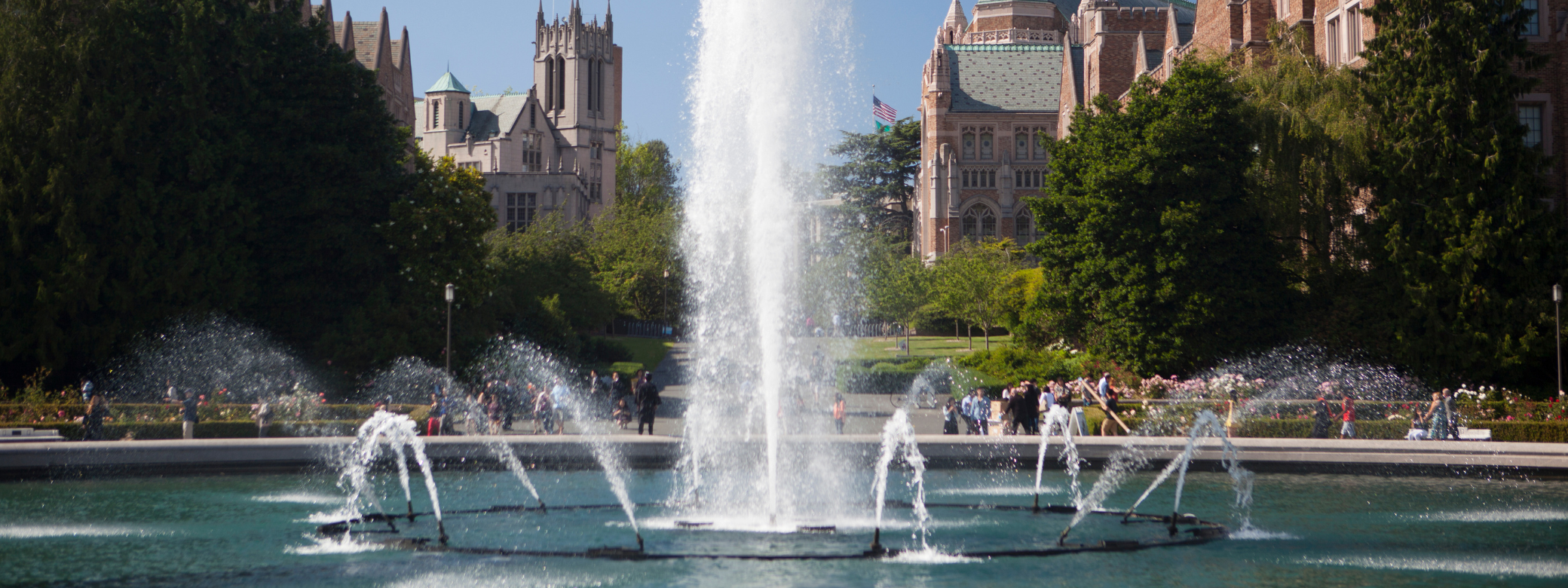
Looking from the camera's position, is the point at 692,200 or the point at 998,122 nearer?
the point at 692,200

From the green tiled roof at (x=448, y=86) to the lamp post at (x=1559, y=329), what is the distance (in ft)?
312

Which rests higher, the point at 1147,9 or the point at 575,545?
the point at 1147,9

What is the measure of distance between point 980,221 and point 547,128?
4131cm

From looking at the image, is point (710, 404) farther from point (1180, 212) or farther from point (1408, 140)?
point (1408, 140)

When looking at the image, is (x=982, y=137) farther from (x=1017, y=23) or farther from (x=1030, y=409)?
(x=1030, y=409)

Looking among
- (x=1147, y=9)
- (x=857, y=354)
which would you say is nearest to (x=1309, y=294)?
(x=857, y=354)

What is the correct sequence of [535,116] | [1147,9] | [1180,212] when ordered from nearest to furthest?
[1180,212], [1147,9], [535,116]

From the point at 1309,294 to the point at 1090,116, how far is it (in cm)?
903

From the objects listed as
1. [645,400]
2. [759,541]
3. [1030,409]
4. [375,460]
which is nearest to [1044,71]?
[1030,409]

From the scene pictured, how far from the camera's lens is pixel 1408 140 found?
30.8 metres

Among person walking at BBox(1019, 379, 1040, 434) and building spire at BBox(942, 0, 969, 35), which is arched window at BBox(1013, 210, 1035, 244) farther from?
person walking at BBox(1019, 379, 1040, 434)

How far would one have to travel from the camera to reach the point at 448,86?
11012cm

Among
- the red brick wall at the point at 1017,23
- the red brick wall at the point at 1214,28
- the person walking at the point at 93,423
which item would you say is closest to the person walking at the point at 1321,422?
the red brick wall at the point at 1214,28

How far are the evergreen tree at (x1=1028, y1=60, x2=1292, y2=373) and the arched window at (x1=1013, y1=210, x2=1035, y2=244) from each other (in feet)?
179
